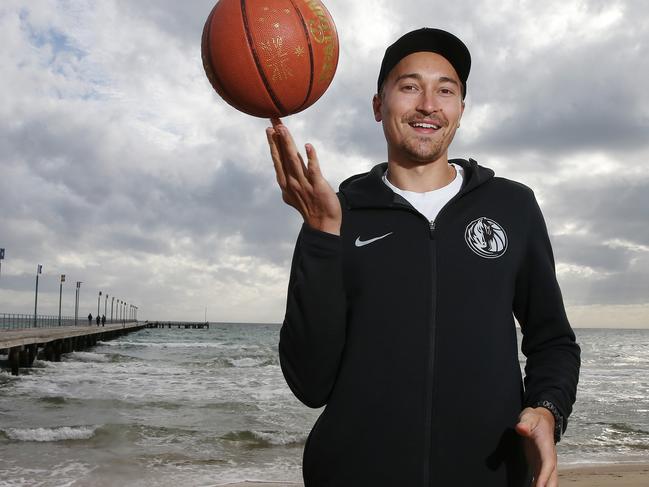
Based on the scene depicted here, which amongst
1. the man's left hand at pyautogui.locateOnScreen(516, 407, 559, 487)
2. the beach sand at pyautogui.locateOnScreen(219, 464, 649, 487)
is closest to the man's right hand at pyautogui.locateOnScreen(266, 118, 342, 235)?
the man's left hand at pyautogui.locateOnScreen(516, 407, 559, 487)

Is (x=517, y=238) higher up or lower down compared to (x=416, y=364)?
higher up

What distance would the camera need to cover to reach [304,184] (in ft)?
6.32

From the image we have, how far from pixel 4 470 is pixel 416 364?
9.43m

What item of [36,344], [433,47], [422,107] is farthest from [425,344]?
[36,344]

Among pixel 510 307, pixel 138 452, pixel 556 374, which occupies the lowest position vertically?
pixel 138 452

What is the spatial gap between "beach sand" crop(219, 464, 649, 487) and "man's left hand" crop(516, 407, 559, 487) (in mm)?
7489

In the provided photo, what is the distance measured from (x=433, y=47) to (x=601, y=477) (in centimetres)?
876

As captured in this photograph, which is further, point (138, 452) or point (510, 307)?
point (138, 452)

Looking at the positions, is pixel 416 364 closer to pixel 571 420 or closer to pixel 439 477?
pixel 439 477

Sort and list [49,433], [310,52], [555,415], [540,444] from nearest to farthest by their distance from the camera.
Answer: [540,444] < [555,415] < [310,52] < [49,433]

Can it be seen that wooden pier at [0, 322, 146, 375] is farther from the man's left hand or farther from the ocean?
the man's left hand

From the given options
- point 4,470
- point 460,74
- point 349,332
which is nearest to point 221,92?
point 460,74

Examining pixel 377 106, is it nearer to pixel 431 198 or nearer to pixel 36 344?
pixel 431 198

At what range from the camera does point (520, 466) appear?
6.61 feet
